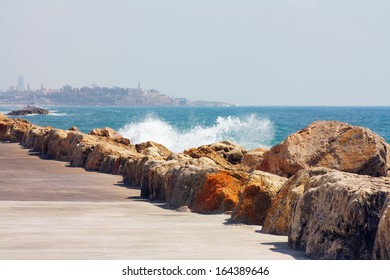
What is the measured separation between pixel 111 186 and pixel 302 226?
9.23 m

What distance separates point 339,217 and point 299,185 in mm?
1962

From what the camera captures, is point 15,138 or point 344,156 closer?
point 344,156

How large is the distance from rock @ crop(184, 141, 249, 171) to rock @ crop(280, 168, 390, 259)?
34.0 feet

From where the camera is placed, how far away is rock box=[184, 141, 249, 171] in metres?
20.0

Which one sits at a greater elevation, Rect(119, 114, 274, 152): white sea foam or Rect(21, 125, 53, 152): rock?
Rect(21, 125, 53, 152): rock

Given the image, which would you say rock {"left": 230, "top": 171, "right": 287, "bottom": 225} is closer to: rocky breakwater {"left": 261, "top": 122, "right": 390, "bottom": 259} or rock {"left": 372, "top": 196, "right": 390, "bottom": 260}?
rocky breakwater {"left": 261, "top": 122, "right": 390, "bottom": 259}

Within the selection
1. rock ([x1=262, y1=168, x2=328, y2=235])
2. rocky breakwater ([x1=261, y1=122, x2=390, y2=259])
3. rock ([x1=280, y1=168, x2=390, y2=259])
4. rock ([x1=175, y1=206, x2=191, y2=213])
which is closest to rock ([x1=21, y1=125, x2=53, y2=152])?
rock ([x1=175, y1=206, x2=191, y2=213])

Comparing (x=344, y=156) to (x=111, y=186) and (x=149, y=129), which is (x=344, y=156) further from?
(x=149, y=129)

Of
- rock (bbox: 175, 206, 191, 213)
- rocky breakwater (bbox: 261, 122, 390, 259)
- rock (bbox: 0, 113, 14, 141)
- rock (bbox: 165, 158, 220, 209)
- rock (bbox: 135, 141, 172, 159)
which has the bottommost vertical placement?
rock (bbox: 0, 113, 14, 141)

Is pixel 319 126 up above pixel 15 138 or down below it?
above

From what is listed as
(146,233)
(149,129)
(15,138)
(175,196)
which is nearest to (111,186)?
(175,196)

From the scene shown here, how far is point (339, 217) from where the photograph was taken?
784cm
